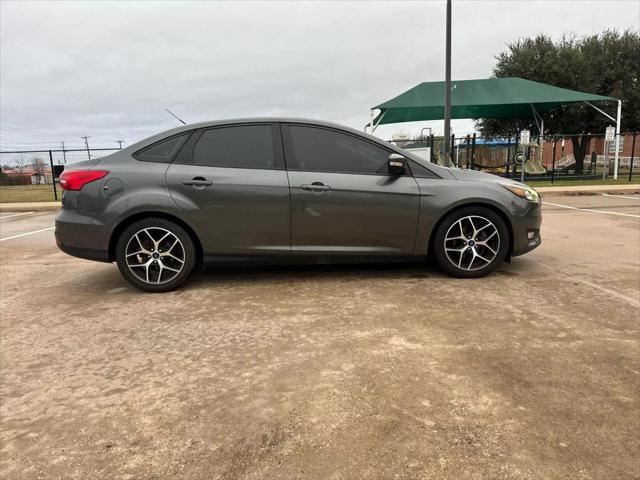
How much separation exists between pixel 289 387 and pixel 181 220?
7.59 ft

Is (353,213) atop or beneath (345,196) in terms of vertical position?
beneath

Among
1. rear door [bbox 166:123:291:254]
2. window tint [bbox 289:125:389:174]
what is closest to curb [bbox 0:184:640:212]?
rear door [bbox 166:123:291:254]

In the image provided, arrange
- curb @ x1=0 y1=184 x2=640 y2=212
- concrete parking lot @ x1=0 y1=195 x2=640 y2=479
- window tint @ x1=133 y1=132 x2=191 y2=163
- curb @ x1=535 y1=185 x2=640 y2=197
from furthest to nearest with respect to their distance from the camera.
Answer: curb @ x1=535 y1=185 x2=640 y2=197
curb @ x1=0 y1=184 x2=640 y2=212
window tint @ x1=133 y1=132 x2=191 y2=163
concrete parking lot @ x1=0 y1=195 x2=640 y2=479

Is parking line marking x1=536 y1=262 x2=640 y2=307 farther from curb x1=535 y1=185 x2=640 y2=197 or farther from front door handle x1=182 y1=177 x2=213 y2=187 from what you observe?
curb x1=535 y1=185 x2=640 y2=197

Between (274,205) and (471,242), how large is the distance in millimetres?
1951

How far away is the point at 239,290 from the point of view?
4.55 m

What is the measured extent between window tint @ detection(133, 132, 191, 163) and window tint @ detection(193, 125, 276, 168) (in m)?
0.20

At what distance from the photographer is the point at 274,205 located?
4457mm

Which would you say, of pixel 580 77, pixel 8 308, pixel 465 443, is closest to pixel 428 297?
pixel 465 443

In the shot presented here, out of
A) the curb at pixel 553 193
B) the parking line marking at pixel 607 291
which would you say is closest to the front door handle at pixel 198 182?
the parking line marking at pixel 607 291

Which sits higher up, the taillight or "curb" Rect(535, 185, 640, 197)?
the taillight

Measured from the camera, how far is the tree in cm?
2828

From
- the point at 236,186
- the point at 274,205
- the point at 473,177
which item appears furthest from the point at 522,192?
the point at 236,186

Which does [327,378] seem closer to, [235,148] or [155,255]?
[155,255]
